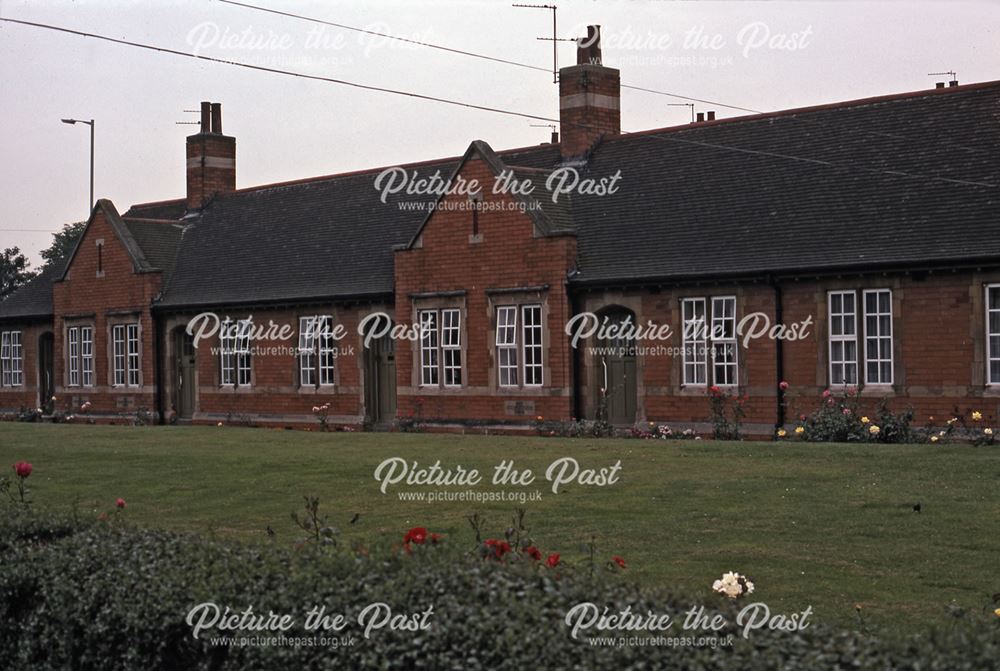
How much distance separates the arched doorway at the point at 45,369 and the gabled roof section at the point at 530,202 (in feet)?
59.4

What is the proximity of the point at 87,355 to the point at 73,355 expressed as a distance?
2.54 feet

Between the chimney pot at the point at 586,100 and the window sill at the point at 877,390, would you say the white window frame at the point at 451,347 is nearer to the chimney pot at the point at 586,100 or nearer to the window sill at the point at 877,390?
the chimney pot at the point at 586,100

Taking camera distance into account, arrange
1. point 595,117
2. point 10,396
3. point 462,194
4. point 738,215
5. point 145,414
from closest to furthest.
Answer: point 738,215
point 462,194
point 595,117
point 145,414
point 10,396

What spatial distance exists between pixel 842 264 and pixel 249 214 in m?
20.9

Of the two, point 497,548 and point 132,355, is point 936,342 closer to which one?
point 497,548

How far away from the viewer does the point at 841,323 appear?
2531cm

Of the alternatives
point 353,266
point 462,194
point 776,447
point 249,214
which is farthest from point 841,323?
point 249,214

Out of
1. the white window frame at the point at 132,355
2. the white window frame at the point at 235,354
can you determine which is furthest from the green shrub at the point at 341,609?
the white window frame at the point at 132,355

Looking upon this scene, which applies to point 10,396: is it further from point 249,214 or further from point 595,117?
point 595,117

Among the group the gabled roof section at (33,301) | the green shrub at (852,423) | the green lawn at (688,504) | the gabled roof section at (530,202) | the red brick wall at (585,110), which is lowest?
the green lawn at (688,504)

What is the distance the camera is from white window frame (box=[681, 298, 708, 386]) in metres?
27.2

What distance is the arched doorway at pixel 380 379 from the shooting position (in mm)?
33281

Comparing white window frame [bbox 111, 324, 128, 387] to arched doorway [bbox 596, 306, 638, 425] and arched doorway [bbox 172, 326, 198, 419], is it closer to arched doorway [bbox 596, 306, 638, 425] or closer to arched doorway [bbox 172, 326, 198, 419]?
arched doorway [bbox 172, 326, 198, 419]

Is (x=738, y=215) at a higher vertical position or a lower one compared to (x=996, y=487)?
higher
